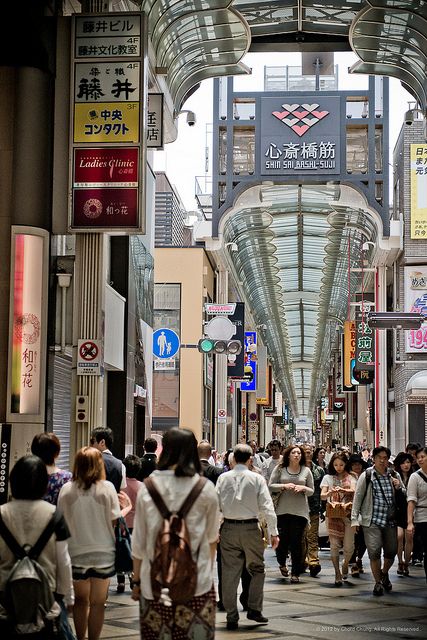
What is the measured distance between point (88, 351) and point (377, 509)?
12.8 feet

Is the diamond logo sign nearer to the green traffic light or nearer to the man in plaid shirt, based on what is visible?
the green traffic light

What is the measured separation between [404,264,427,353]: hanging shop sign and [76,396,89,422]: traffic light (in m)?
22.1

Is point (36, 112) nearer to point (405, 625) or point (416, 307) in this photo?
point (405, 625)

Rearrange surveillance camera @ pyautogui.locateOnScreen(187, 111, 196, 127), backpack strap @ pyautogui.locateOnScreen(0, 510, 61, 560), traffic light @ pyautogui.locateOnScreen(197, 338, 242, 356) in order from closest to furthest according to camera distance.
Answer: backpack strap @ pyautogui.locateOnScreen(0, 510, 61, 560) < surveillance camera @ pyautogui.locateOnScreen(187, 111, 196, 127) < traffic light @ pyautogui.locateOnScreen(197, 338, 242, 356)

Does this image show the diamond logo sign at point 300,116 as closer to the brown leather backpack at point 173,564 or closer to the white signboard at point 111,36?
the white signboard at point 111,36

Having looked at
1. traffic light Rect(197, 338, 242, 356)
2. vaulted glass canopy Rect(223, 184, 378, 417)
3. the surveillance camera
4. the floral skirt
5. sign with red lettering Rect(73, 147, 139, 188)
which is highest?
vaulted glass canopy Rect(223, 184, 378, 417)

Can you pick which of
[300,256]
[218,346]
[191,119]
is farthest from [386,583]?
[300,256]

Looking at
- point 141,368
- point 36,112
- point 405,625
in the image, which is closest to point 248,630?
point 405,625

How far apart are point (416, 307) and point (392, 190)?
512 centimetres

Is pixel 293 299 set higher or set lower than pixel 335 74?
lower

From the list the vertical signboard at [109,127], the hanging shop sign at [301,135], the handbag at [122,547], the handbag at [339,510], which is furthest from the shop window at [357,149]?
the handbag at [122,547]

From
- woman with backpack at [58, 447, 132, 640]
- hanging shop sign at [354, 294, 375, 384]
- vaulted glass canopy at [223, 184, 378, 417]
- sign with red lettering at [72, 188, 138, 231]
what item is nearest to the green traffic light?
vaulted glass canopy at [223, 184, 378, 417]

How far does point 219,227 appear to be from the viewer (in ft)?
109

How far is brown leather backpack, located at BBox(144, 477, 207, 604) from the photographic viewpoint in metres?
5.24
